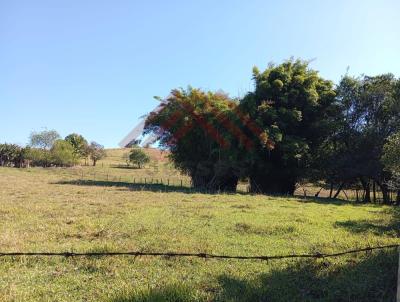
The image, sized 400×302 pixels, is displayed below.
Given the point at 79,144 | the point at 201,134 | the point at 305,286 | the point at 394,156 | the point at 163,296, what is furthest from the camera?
the point at 79,144

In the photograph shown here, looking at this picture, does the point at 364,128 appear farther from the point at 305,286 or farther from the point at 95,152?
the point at 95,152

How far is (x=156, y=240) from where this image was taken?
848cm

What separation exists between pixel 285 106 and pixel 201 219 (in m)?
18.1

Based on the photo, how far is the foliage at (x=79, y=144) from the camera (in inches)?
3310

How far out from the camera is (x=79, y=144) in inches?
3516

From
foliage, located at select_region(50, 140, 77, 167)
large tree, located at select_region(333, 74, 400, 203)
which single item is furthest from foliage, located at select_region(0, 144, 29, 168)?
large tree, located at select_region(333, 74, 400, 203)

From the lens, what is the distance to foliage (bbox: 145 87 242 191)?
28.3 meters

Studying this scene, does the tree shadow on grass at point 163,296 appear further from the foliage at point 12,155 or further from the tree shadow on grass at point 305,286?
the foliage at point 12,155

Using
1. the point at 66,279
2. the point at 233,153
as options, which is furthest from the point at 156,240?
the point at 233,153

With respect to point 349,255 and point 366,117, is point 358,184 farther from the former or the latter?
point 349,255

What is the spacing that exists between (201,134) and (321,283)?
79.8ft

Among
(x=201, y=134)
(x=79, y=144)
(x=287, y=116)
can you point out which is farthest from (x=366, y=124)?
(x=79, y=144)

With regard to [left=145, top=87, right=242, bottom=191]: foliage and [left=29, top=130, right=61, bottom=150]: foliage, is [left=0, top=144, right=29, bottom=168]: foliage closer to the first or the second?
[left=29, top=130, right=61, bottom=150]: foliage

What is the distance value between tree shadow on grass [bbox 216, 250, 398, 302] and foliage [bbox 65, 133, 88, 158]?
253 ft
